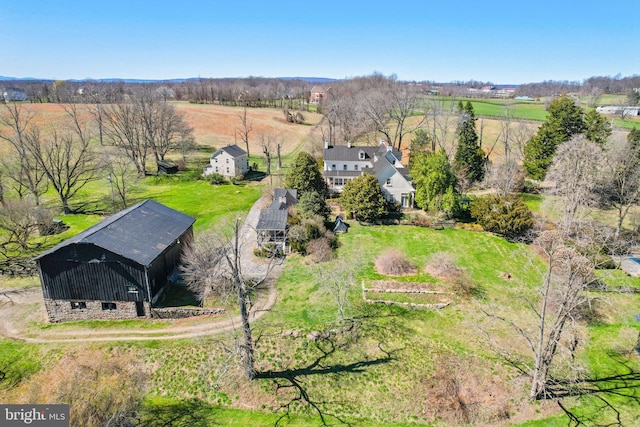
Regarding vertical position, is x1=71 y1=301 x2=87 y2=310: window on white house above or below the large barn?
below

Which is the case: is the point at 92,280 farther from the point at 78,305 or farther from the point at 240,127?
the point at 240,127

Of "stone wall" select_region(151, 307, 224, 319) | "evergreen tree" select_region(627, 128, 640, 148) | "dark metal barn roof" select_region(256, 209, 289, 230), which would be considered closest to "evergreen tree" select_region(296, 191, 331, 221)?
"dark metal barn roof" select_region(256, 209, 289, 230)

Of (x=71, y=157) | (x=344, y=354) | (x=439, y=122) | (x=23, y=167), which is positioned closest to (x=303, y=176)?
(x=344, y=354)

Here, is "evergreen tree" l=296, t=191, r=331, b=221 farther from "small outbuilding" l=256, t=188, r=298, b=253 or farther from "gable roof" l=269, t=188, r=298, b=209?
"small outbuilding" l=256, t=188, r=298, b=253

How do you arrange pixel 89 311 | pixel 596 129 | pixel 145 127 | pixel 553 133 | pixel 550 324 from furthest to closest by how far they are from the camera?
pixel 145 127, pixel 553 133, pixel 596 129, pixel 89 311, pixel 550 324

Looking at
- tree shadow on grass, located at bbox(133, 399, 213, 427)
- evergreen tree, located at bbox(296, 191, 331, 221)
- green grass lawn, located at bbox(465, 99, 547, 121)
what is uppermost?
green grass lawn, located at bbox(465, 99, 547, 121)
